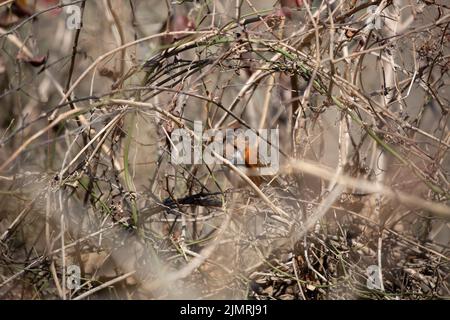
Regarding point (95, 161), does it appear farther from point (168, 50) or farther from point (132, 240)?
point (168, 50)

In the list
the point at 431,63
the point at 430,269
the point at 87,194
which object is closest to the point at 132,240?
the point at 87,194

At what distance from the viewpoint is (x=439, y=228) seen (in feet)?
5.95

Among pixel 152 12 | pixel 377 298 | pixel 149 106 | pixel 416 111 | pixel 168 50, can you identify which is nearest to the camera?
→ pixel 149 106

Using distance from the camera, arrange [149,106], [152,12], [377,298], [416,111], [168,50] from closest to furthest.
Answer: [149,106] → [377,298] → [168,50] → [416,111] → [152,12]

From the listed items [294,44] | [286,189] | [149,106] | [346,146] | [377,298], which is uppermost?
[294,44]

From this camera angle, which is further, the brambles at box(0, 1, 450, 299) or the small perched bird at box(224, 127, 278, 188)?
the small perched bird at box(224, 127, 278, 188)

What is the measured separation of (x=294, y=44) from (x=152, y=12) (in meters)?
0.71

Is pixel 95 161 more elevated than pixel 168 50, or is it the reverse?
pixel 168 50

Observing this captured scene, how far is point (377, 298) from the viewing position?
64.0 inches

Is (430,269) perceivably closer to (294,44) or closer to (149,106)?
(294,44)

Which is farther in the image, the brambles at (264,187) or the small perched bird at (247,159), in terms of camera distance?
the small perched bird at (247,159)

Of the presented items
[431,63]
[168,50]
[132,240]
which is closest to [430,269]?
[431,63]

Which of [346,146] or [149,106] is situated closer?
[149,106]

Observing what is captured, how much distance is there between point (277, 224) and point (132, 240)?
405mm
